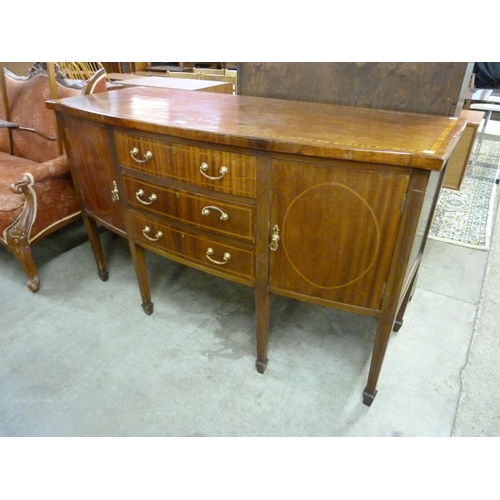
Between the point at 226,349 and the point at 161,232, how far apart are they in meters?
0.56

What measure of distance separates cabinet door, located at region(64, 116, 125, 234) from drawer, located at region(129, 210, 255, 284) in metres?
0.15

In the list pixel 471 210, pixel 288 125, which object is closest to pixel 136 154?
pixel 288 125

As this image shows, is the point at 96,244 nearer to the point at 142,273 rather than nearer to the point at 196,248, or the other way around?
the point at 142,273

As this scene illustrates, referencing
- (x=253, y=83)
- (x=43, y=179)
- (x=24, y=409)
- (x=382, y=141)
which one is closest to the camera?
(x=382, y=141)

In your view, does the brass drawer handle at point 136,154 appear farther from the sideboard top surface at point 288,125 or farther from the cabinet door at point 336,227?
the cabinet door at point 336,227

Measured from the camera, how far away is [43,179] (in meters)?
1.75

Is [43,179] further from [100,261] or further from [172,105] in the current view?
[172,105]

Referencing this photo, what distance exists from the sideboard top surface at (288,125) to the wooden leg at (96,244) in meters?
0.54

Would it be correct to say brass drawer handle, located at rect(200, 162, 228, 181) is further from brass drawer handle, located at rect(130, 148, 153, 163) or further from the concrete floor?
the concrete floor

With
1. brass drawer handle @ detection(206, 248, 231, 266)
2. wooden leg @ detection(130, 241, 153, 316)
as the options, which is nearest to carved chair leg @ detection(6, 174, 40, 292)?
wooden leg @ detection(130, 241, 153, 316)

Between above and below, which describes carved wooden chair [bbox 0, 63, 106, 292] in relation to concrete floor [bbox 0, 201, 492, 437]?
above

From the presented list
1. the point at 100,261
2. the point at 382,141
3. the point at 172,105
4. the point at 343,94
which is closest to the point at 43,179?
the point at 100,261

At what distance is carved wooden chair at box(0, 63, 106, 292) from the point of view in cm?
172

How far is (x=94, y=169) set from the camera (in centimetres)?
145
